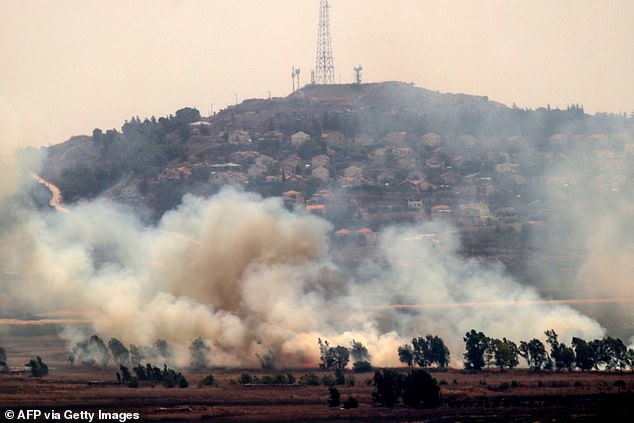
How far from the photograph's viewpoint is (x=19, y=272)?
369 feet

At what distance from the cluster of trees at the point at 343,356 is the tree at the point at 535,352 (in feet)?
34.1

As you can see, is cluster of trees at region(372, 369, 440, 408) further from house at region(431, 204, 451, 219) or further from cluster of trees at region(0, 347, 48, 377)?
house at region(431, 204, 451, 219)

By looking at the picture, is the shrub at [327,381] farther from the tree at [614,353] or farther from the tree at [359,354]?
the tree at [614,353]

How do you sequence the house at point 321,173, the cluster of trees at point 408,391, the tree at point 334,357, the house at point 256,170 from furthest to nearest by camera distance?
the house at point 321,173 → the house at point 256,170 → the tree at point 334,357 → the cluster of trees at point 408,391

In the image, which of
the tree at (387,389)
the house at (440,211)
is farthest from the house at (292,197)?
the tree at (387,389)

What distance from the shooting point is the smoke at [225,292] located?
101188mm

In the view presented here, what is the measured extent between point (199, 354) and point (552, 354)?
937 inches

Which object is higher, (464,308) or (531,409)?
(464,308)

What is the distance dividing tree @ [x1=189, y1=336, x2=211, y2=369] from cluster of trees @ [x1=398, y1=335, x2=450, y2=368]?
1321cm

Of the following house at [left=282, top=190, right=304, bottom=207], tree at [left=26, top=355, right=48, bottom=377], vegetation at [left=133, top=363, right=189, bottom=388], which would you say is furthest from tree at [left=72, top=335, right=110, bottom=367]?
house at [left=282, top=190, right=304, bottom=207]

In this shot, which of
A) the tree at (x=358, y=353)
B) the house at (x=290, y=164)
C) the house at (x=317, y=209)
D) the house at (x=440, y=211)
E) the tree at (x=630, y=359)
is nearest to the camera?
the tree at (x=630, y=359)

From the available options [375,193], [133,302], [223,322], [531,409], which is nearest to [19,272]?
[133,302]

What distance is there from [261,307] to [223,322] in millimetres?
3111

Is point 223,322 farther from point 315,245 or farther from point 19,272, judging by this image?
point 19,272
